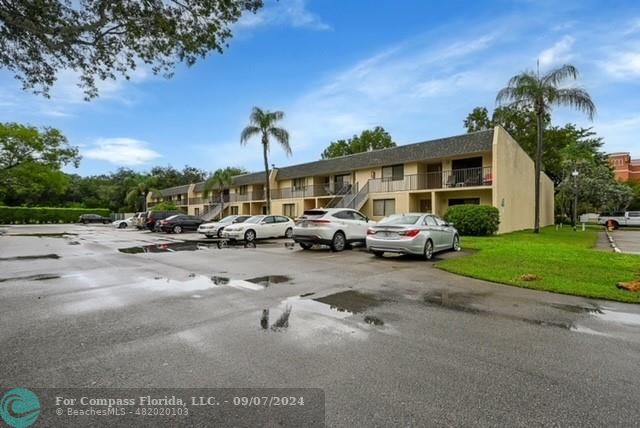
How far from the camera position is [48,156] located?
3300 centimetres

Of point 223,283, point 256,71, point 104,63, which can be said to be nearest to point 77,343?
point 223,283

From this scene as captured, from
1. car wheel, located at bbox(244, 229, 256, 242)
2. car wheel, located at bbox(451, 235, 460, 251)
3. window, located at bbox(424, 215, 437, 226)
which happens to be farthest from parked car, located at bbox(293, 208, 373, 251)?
car wheel, located at bbox(244, 229, 256, 242)

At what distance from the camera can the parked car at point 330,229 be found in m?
13.4

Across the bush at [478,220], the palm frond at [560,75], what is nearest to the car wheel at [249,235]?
the bush at [478,220]

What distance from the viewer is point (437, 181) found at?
82.0 ft

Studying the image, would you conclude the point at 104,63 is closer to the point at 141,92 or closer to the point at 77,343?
the point at 141,92

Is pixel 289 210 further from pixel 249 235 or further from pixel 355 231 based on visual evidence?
pixel 355 231

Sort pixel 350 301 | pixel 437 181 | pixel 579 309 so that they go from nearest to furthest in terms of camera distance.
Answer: pixel 579 309
pixel 350 301
pixel 437 181

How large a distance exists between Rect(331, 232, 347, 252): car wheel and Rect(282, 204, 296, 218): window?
21350 mm

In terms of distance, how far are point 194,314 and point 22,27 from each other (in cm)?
744

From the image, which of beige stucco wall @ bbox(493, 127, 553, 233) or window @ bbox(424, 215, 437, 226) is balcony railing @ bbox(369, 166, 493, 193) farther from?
window @ bbox(424, 215, 437, 226)

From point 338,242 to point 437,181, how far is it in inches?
562

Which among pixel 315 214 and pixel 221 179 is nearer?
pixel 315 214

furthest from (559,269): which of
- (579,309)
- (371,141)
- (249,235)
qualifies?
(371,141)
